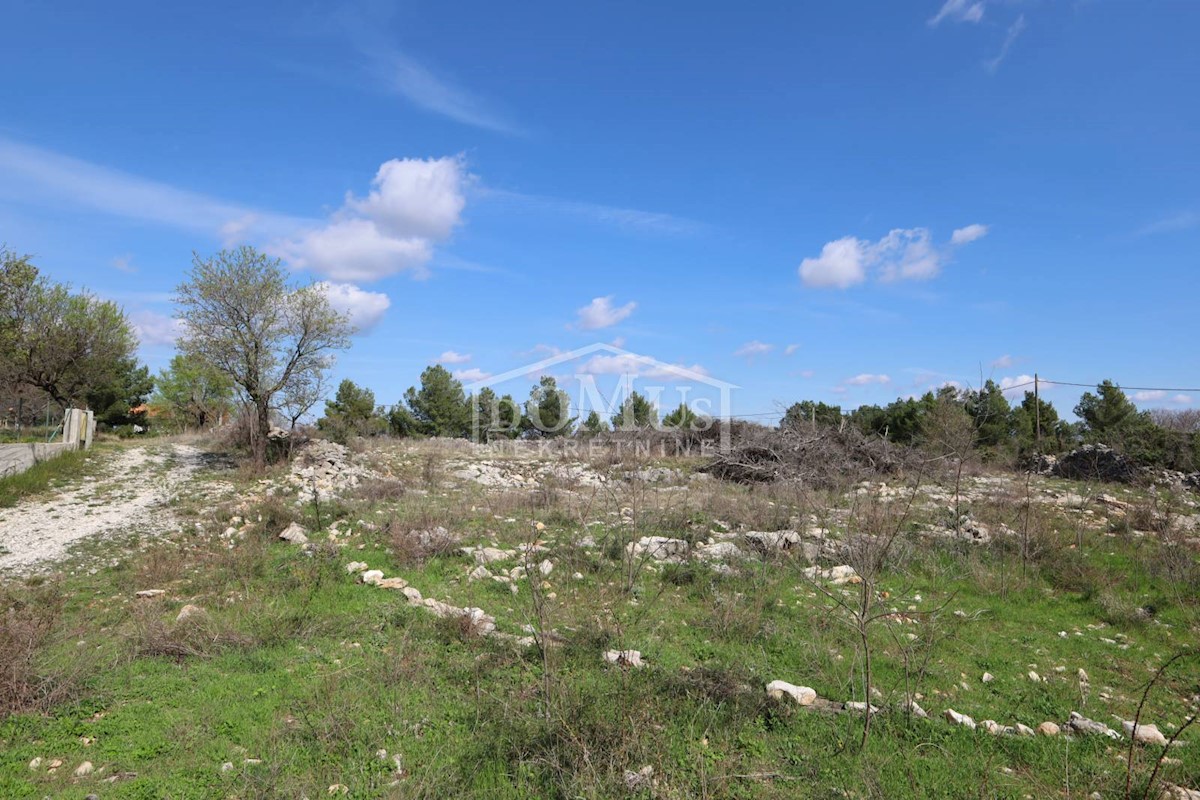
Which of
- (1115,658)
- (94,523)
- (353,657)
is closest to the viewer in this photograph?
(353,657)

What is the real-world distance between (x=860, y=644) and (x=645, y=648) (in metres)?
2.10

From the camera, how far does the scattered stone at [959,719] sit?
424 cm

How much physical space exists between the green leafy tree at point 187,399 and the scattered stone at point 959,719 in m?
35.8

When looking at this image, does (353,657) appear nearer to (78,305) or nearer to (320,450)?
(320,450)

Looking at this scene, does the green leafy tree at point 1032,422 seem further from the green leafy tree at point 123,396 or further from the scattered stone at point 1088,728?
the green leafy tree at point 123,396

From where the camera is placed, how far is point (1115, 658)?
5.73 meters

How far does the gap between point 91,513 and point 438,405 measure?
2658 centimetres

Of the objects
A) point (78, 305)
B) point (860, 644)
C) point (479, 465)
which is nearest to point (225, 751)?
point (860, 644)

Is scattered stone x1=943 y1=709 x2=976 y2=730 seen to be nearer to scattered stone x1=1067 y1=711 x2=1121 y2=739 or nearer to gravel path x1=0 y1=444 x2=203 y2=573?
scattered stone x1=1067 y1=711 x2=1121 y2=739

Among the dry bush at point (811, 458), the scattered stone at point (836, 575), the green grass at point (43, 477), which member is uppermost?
the dry bush at point (811, 458)

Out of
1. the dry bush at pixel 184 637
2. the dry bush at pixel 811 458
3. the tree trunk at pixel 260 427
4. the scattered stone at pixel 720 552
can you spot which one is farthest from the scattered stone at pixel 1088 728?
the tree trunk at pixel 260 427

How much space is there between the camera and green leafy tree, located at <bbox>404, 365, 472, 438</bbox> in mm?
37594

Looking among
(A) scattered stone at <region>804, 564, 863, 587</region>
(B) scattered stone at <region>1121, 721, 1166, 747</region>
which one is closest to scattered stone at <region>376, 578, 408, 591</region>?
(A) scattered stone at <region>804, 564, 863, 587</region>

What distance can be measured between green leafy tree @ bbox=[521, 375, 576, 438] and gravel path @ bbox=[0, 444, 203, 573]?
2107 cm
